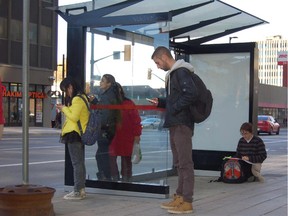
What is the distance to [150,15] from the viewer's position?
7520 mm

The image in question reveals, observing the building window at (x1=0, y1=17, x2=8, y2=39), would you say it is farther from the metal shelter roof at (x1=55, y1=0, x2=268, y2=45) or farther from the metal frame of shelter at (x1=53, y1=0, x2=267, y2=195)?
the metal frame of shelter at (x1=53, y1=0, x2=267, y2=195)

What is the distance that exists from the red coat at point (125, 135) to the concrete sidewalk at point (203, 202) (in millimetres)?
750

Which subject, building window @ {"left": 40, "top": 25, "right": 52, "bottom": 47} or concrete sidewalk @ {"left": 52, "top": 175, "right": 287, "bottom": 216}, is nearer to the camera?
concrete sidewalk @ {"left": 52, "top": 175, "right": 287, "bottom": 216}

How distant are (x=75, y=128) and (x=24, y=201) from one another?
6.05ft

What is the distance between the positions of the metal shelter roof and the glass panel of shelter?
205 millimetres

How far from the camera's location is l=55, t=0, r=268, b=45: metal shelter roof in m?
7.73

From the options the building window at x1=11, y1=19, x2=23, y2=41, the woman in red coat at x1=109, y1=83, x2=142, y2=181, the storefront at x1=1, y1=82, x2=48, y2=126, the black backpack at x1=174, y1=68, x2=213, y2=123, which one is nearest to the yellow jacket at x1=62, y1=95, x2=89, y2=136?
the woman in red coat at x1=109, y1=83, x2=142, y2=181

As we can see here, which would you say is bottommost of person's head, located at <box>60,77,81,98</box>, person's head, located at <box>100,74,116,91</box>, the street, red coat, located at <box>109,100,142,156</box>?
the street

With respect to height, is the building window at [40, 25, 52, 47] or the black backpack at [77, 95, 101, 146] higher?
the building window at [40, 25, 52, 47]

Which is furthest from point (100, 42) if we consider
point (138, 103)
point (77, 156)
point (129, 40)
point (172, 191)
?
point (172, 191)

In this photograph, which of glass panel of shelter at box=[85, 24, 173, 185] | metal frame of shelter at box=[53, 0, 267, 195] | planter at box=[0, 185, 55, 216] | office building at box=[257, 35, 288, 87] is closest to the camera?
planter at box=[0, 185, 55, 216]

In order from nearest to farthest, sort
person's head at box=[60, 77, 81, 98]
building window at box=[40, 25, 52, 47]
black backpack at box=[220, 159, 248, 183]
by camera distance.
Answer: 1. person's head at box=[60, 77, 81, 98]
2. black backpack at box=[220, 159, 248, 183]
3. building window at box=[40, 25, 52, 47]

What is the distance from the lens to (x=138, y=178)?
8.09m

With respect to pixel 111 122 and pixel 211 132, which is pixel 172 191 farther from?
pixel 211 132
